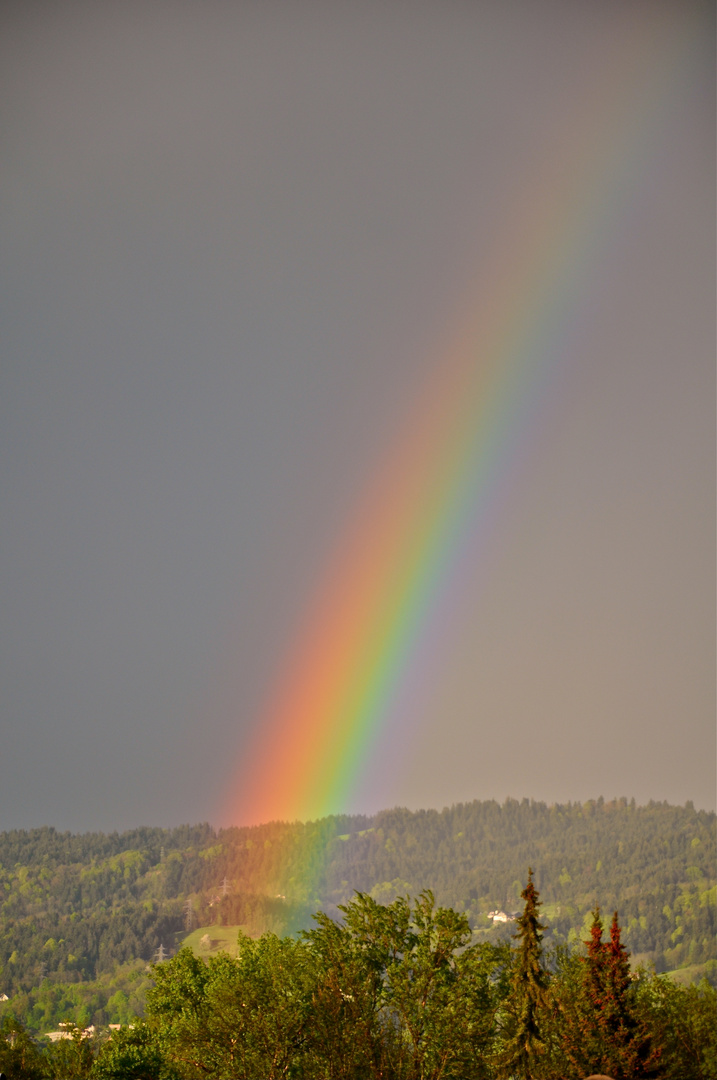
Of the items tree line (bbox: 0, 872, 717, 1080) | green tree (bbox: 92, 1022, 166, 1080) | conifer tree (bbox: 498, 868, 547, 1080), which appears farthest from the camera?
green tree (bbox: 92, 1022, 166, 1080)

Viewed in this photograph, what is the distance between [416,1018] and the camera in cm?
3119

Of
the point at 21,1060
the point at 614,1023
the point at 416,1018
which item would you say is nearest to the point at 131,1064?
the point at 416,1018

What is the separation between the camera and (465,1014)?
31.4m

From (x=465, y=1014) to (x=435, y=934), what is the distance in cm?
342

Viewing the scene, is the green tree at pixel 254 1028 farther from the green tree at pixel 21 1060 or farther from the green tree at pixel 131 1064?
the green tree at pixel 21 1060

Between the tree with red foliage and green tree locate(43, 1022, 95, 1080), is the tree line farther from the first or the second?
green tree locate(43, 1022, 95, 1080)

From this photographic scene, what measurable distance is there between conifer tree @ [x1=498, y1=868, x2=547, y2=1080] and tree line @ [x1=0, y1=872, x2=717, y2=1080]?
0.16 feet

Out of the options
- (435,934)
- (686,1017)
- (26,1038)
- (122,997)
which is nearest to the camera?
(435,934)

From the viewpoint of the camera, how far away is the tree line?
29.2 m

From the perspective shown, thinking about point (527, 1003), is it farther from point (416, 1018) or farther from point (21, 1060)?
point (21, 1060)

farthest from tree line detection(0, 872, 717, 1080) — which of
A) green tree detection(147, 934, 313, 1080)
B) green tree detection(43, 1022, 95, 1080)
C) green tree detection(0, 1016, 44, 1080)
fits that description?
green tree detection(0, 1016, 44, 1080)

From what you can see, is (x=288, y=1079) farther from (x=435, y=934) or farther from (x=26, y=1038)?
(x=26, y=1038)

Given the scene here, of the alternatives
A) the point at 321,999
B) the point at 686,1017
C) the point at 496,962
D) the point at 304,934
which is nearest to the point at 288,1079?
the point at 321,999

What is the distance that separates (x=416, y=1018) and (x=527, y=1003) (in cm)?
605
